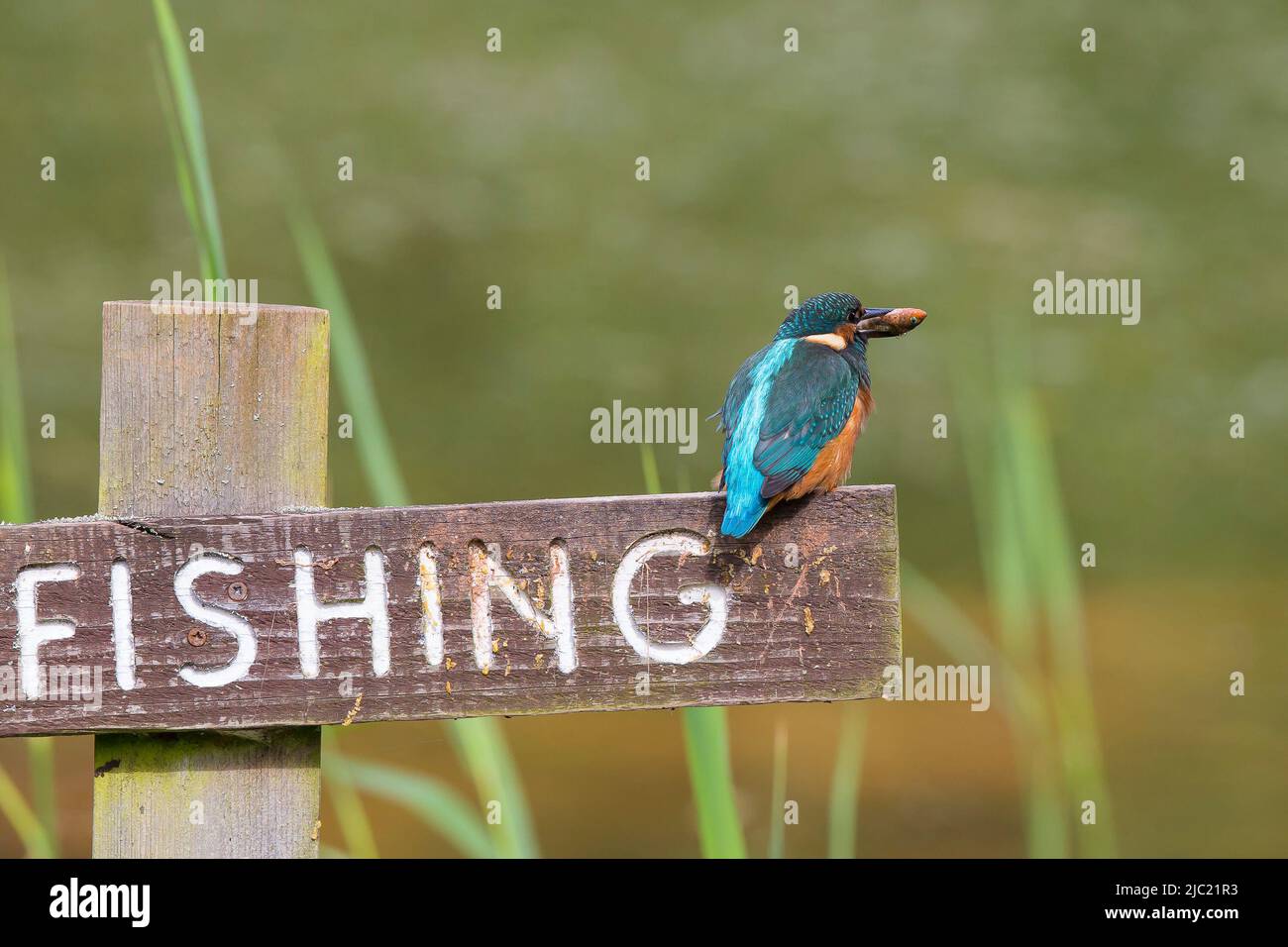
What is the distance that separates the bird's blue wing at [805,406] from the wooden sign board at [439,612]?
20 centimetres

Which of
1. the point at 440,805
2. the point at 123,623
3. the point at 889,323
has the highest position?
the point at 889,323

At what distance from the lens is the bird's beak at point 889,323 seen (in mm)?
1923

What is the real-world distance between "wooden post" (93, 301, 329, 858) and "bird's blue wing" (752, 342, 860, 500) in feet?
1.83

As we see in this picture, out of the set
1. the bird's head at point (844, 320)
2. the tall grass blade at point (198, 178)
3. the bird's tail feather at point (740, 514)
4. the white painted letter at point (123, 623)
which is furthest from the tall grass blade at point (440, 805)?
the bird's head at point (844, 320)

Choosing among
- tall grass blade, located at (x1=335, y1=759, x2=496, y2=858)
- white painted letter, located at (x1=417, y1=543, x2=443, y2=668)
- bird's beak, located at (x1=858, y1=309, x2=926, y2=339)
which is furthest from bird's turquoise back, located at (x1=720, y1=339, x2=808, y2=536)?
tall grass blade, located at (x1=335, y1=759, x2=496, y2=858)

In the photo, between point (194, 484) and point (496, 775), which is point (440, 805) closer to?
point (496, 775)

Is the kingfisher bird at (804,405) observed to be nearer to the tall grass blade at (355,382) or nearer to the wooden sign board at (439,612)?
the wooden sign board at (439,612)

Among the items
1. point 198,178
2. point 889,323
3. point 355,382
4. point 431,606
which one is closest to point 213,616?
point 431,606

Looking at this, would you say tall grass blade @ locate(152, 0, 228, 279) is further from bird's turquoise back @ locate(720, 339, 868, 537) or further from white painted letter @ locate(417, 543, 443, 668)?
bird's turquoise back @ locate(720, 339, 868, 537)

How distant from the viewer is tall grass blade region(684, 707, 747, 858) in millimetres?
1427

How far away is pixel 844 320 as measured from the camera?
6.65 ft

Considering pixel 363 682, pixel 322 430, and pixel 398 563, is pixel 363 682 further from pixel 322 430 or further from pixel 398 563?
pixel 322 430

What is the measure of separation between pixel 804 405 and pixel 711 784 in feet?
1.84

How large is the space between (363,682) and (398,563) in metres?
0.12
